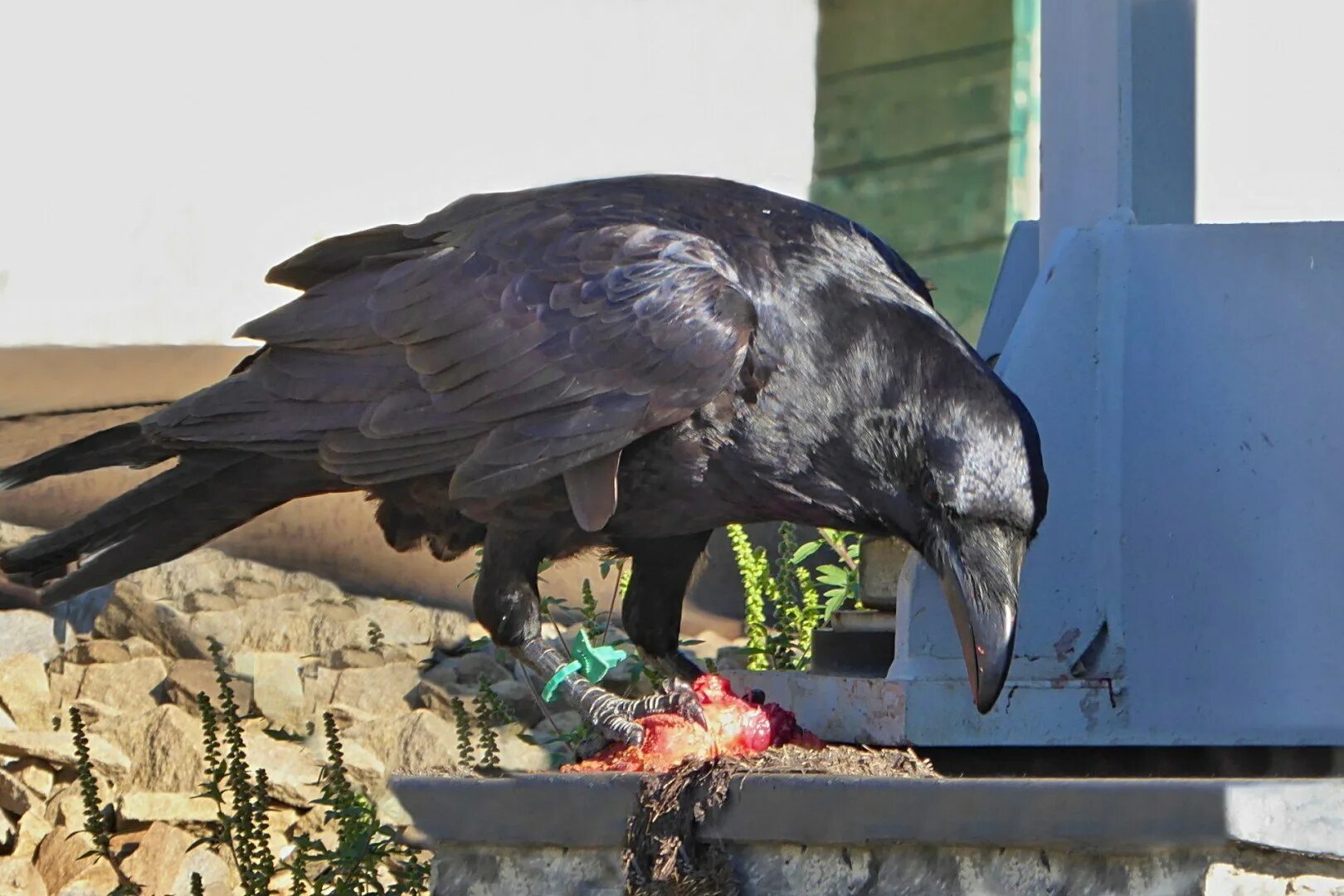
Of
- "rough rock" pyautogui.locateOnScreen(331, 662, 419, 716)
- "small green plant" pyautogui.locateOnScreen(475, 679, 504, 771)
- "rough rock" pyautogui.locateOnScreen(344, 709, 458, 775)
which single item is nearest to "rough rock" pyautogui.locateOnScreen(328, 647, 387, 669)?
"rough rock" pyautogui.locateOnScreen(331, 662, 419, 716)

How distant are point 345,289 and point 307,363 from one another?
0.68ft

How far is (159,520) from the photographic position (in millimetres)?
4594

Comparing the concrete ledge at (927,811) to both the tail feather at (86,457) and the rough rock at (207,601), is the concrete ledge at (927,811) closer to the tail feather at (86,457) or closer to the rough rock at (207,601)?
the tail feather at (86,457)

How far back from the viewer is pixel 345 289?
4332 millimetres

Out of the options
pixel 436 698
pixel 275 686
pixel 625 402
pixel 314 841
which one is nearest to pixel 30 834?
pixel 275 686

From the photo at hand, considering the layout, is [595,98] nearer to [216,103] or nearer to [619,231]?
[216,103]

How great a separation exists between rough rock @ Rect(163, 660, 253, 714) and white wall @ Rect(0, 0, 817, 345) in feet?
3.57

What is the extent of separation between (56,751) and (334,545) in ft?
4.62

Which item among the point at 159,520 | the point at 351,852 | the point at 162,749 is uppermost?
the point at 159,520

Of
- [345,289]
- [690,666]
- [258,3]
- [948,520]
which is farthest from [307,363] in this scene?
[258,3]

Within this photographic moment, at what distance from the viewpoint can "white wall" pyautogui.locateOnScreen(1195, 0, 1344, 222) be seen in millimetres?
3943

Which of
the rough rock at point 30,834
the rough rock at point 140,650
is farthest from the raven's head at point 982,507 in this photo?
the rough rock at point 140,650

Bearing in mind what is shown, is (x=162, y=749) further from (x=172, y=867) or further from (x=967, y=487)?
(x=967, y=487)

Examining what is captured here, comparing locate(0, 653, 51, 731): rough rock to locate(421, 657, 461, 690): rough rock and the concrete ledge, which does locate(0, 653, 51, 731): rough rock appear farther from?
the concrete ledge
